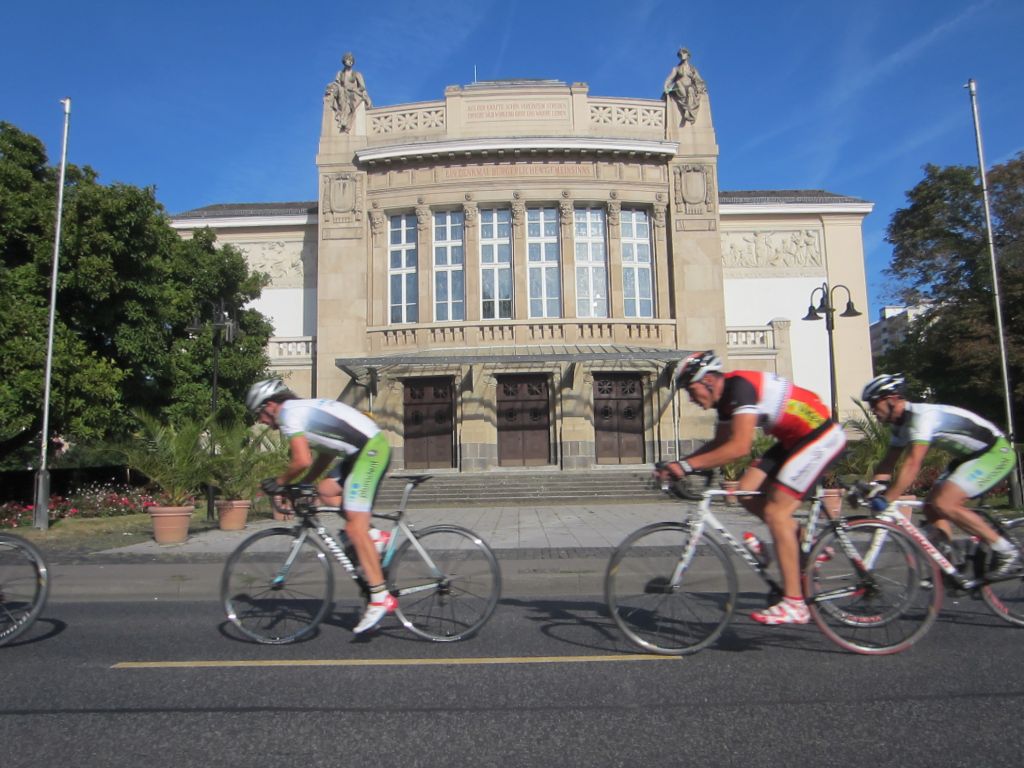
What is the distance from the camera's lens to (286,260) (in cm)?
3166

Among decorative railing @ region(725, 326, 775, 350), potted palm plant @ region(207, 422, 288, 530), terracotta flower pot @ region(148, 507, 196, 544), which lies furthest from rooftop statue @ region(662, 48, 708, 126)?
terracotta flower pot @ region(148, 507, 196, 544)

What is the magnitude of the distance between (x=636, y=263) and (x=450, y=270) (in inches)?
261

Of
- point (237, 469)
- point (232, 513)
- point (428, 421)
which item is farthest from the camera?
point (428, 421)

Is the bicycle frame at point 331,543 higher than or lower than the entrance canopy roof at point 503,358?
lower

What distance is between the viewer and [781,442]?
479 centimetres

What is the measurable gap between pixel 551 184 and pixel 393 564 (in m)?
22.5

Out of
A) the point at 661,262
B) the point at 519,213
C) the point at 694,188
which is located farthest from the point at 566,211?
the point at 694,188

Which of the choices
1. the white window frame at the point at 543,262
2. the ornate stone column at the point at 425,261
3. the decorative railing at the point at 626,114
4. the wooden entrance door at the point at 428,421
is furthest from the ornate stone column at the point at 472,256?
the decorative railing at the point at 626,114

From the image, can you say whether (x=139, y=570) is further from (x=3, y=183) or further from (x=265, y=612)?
(x=3, y=183)

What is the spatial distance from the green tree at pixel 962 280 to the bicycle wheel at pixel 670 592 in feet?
85.6

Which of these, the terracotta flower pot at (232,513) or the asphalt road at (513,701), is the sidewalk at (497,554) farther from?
the asphalt road at (513,701)

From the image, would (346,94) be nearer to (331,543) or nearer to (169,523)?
(169,523)

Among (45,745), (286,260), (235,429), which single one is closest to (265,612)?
(45,745)

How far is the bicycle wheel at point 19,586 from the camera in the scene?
5258mm
